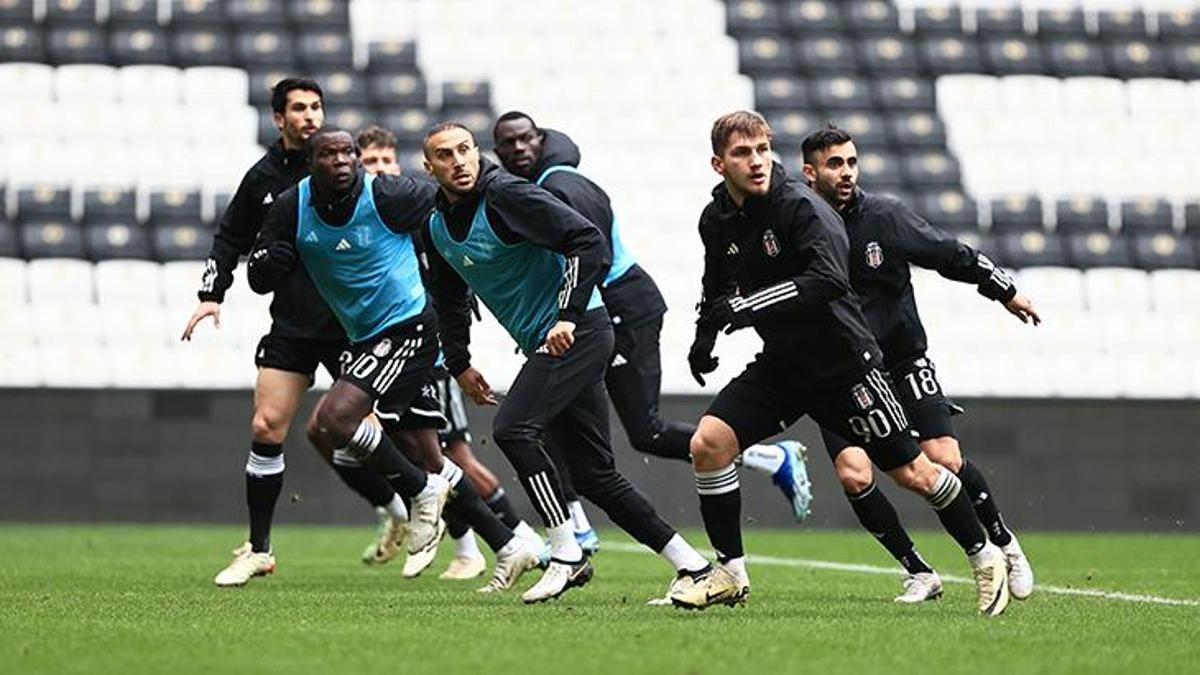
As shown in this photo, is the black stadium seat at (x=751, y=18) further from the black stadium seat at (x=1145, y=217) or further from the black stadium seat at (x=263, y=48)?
the black stadium seat at (x=263, y=48)

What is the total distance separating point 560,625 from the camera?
23.0 feet

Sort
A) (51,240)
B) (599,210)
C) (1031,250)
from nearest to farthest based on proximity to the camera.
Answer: (599,210) < (51,240) < (1031,250)

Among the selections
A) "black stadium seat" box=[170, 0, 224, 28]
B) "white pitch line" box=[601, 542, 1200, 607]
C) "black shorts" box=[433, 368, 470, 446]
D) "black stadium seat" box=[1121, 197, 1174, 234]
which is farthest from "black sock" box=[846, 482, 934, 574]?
"black stadium seat" box=[170, 0, 224, 28]

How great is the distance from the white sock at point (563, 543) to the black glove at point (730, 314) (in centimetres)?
116

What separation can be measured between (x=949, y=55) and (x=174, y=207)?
26.5 ft

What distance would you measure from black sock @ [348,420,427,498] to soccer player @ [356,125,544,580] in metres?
0.57

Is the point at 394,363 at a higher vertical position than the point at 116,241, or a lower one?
higher

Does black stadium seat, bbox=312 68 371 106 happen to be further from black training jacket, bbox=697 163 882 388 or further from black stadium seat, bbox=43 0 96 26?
black training jacket, bbox=697 163 882 388

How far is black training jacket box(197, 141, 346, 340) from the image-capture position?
977 centimetres

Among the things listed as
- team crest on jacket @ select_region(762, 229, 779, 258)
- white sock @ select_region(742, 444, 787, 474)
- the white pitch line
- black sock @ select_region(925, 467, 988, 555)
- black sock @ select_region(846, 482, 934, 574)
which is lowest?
the white pitch line

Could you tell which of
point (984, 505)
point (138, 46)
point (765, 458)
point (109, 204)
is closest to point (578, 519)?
point (765, 458)

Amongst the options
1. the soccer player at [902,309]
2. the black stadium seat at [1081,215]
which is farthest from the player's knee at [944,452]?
the black stadium seat at [1081,215]

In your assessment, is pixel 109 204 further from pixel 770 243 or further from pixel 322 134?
pixel 770 243

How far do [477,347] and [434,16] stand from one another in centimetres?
499
